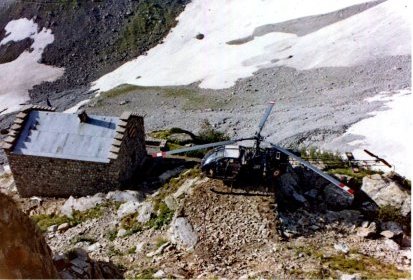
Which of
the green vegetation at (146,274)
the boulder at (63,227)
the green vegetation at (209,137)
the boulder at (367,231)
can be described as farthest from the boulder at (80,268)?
the green vegetation at (209,137)

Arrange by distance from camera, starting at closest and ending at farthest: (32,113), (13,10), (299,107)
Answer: (32,113) < (299,107) < (13,10)

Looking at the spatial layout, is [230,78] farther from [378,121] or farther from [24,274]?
[24,274]

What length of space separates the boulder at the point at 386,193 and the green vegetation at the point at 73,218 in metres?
14.9

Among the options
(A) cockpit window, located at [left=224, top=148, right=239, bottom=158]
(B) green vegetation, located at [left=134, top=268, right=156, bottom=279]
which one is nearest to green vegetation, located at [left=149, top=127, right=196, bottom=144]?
(A) cockpit window, located at [left=224, top=148, right=239, bottom=158]

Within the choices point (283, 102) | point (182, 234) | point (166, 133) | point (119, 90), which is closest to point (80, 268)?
point (182, 234)

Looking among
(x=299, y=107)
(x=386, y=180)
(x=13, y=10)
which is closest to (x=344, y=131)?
(x=299, y=107)

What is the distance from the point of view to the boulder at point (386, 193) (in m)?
23.8

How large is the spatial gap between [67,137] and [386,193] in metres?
19.4

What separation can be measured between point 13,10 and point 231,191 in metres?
67.1

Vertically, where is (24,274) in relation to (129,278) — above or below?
above

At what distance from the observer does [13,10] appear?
76625 mm

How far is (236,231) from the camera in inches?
834

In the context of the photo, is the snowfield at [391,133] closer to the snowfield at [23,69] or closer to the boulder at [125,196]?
the boulder at [125,196]

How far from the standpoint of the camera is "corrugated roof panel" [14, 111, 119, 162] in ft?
93.7
